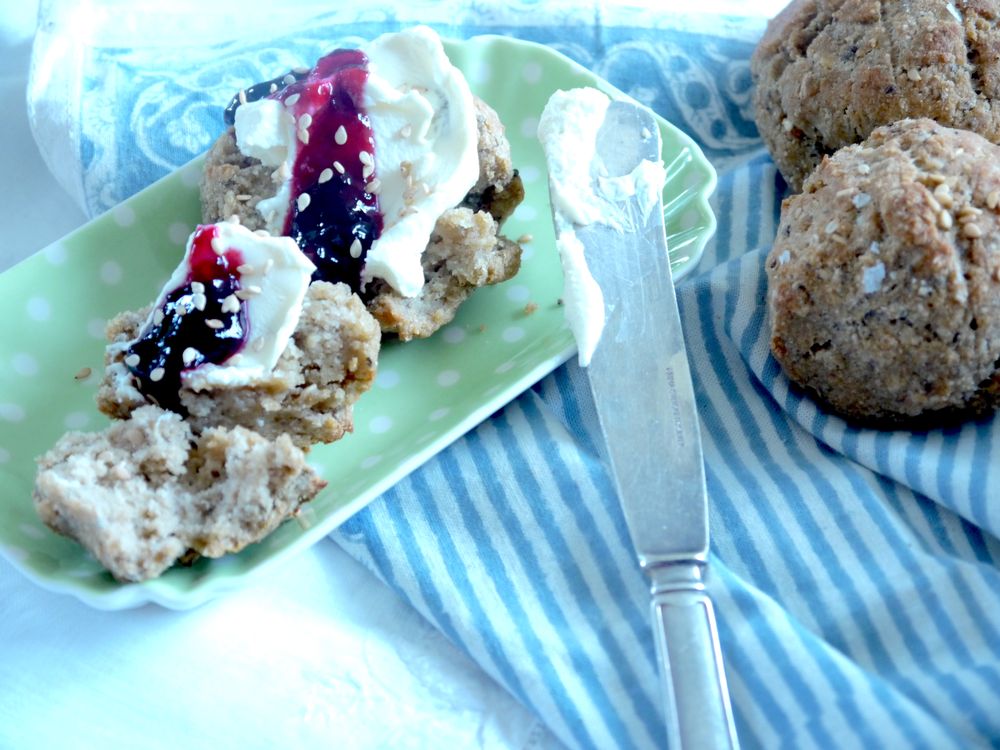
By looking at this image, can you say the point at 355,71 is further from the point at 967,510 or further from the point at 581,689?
the point at 967,510

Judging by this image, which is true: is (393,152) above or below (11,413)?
above

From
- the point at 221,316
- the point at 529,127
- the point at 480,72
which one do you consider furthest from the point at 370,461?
the point at 480,72

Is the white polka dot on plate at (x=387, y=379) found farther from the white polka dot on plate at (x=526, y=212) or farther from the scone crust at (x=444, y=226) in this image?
the white polka dot on plate at (x=526, y=212)

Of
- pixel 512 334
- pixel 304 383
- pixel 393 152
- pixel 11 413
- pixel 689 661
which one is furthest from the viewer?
pixel 512 334

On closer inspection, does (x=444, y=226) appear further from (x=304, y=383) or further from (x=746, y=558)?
(x=746, y=558)

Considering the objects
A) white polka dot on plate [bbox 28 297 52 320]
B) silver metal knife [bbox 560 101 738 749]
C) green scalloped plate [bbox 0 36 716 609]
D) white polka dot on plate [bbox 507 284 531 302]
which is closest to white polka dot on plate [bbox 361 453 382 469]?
green scalloped plate [bbox 0 36 716 609]

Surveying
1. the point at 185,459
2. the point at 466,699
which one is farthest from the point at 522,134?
the point at 466,699

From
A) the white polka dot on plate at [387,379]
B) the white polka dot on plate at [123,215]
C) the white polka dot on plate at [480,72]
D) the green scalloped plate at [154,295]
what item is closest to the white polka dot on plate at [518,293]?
the green scalloped plate at [154,295]
